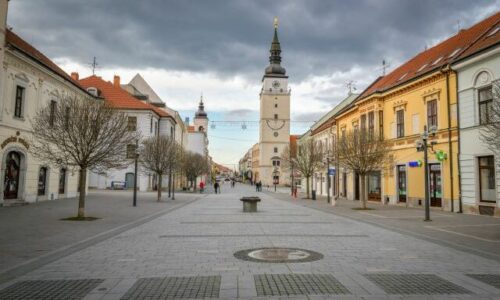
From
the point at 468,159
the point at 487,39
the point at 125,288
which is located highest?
the point at 487,39

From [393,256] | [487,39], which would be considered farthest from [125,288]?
[487,39]

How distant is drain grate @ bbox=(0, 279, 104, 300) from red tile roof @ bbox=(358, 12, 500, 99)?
2087 cm

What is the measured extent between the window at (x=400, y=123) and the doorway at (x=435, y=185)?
14.7ft

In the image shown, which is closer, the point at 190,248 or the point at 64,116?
the point at 190,248

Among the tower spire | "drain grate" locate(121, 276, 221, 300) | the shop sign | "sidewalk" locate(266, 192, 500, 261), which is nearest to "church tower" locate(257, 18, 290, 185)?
the tower spire

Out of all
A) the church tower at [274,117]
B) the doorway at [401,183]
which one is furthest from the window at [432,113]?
the church tower at [274,117]

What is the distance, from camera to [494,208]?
66.4ft

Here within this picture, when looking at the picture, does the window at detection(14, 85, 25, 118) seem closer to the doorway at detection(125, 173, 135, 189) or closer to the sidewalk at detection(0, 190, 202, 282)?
the sidewalk at detection(0, 190, 202, 282)

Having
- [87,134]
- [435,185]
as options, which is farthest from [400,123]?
[87,134]

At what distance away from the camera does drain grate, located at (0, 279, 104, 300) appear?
6078mm

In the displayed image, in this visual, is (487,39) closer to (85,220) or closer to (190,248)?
(190,248)

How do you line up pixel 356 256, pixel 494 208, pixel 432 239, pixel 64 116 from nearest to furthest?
pixel 356 256
pixel 432 239
pixel 64 116
pixel 494 208

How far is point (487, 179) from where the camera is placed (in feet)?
69.5

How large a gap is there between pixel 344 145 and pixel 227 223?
12.8m
